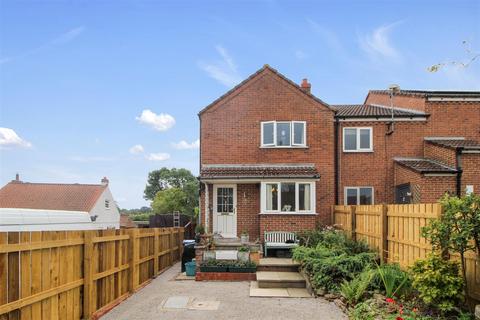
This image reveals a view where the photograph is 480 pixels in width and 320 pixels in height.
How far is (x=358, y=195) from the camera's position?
19.4m

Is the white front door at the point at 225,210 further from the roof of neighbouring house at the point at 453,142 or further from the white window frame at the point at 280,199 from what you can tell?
the roof of neighbouring house at the point at 453,142

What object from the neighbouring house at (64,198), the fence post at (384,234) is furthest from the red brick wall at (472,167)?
the neighbouring house at (64,198)

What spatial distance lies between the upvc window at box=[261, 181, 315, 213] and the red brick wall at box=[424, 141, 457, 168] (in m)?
5.44

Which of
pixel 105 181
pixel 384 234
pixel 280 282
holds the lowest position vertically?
pixel 280 282

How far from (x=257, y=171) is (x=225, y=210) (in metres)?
2.25

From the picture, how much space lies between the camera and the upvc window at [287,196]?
17656 mm

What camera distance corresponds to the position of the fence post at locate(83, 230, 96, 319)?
26.0 ft

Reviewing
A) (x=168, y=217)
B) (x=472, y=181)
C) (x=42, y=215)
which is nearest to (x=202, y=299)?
(x=42, y=215)

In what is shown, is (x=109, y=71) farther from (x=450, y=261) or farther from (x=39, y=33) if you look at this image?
(x=450, y=261)

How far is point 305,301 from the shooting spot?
33.4 feet

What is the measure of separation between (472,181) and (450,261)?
429 inches

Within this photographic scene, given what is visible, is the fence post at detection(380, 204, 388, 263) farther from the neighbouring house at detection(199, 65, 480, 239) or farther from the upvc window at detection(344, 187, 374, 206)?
the upvc window at detection(344, 187, 374, 206)

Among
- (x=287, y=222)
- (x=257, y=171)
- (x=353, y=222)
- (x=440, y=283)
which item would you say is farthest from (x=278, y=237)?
(x=440, y=283)

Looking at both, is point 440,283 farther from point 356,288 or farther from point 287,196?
point 287,196
